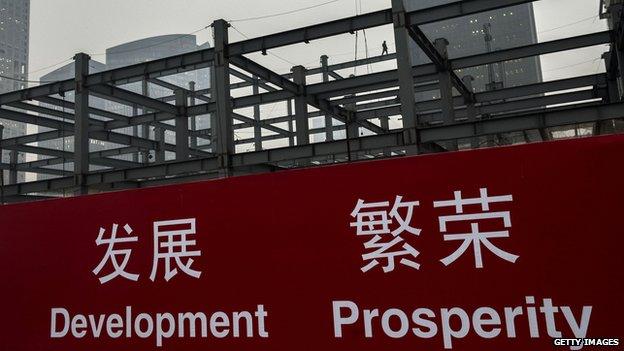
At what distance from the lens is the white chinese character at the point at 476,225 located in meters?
3.42

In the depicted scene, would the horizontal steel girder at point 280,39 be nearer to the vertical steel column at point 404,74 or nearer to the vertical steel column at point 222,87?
the vertical steel column at point 222,87

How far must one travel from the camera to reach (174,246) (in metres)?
4.38

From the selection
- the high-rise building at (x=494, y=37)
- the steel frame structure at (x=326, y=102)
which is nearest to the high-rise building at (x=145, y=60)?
the high-rise building at (x=494, y=37)

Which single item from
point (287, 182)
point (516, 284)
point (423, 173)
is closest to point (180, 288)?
point (287, 182)

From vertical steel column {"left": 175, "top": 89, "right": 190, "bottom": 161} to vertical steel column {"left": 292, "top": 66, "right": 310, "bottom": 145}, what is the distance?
645 cm

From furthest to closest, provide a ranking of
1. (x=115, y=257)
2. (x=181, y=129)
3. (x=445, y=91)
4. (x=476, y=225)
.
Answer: (x=181, y=129) → (x=445, y=91) → (x=115, y=257) → (x=476, y=225)

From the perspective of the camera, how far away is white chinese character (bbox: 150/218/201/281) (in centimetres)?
434

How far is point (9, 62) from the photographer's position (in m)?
158

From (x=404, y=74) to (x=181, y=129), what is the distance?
1507 centimetres

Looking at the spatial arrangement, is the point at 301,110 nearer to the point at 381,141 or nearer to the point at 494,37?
the point at 381,141

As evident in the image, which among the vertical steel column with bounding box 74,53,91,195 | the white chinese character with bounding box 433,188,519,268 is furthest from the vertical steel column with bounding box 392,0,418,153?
the vertical steel column with bounding box 74,53,91,195

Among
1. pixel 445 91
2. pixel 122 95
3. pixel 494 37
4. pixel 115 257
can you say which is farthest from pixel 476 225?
pixel 494 37

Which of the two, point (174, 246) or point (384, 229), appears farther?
point (174, 246)

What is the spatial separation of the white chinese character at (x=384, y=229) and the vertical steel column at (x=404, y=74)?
13.0 m
